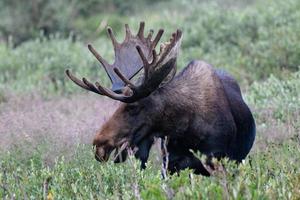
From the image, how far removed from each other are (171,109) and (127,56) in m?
0.77

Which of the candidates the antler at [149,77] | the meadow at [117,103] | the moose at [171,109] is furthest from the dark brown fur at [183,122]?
the meadow at [117,103]

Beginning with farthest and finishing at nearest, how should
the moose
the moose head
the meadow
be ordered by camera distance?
1. the moose
2. the moose head
3. the meadow

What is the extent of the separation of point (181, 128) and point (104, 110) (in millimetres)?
3294

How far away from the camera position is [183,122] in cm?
729

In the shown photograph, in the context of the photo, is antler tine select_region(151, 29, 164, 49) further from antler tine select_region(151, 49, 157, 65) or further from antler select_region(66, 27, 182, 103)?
antler tine select_region(151, 49, 157, 65)

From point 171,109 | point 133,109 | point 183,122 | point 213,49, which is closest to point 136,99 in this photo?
point 133,109

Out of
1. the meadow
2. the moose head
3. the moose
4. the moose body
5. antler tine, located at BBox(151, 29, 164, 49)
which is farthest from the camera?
the moose body

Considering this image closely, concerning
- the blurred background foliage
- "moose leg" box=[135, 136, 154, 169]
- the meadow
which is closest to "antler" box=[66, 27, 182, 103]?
"moose leg" box=[135, 136, 154, 169]

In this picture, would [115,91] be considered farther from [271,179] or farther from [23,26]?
[23,26]

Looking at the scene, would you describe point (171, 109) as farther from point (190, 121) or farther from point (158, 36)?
point (158, 36)

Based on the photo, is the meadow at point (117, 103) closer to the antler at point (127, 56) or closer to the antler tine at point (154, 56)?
the antler at point (127, 56)

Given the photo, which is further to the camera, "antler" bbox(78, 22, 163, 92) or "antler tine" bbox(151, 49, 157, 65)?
"antler" bbox(78, 22, 163, 92)

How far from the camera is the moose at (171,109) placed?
698 cm

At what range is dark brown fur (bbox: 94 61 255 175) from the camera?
7.04 metres
